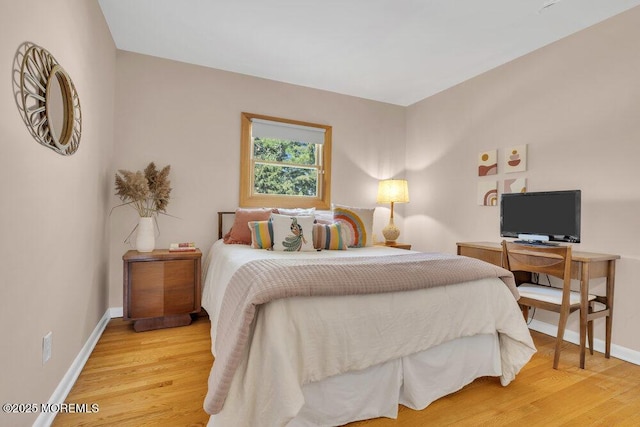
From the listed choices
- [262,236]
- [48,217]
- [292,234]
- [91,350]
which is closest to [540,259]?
[292,234]

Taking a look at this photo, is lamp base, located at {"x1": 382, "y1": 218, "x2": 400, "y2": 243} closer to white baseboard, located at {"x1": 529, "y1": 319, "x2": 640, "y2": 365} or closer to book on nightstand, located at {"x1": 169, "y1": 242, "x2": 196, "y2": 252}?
white baseboard, located at {"x1": 529, "y1": 319, "x2": 640, "y2": 365}

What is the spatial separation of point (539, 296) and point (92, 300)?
3.25 m

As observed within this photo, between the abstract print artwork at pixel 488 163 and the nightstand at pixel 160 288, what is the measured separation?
9.56 feet

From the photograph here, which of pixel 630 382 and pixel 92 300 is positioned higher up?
pixel 92 300

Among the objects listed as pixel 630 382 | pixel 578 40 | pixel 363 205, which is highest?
pixel 578 40

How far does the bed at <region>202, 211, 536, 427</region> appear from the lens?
51.2 inches

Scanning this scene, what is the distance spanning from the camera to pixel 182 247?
3.04 meters

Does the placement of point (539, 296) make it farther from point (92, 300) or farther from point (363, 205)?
point (92, 300)

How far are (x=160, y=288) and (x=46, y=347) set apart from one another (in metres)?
1.24

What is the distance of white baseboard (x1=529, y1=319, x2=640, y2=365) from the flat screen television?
2.60 feet

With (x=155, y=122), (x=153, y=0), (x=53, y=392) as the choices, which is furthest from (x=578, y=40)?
(x=53, y=392)

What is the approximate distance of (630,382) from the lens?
80.3 inches

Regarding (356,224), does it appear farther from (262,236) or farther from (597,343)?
(597,343)

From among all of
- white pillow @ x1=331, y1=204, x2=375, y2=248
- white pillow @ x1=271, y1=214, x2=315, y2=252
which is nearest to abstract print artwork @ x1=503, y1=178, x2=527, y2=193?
white pillow @ x1=331, y1=204, x2=375, y2=248
